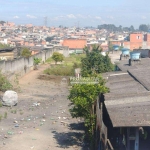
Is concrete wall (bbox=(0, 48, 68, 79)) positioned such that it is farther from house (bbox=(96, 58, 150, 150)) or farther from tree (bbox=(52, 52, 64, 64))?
house (bbox=(96, 58, 150, 150))

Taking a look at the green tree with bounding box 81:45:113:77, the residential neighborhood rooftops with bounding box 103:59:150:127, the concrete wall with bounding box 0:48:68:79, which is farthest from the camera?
the concrete wall with bounding box 0:48:68:79

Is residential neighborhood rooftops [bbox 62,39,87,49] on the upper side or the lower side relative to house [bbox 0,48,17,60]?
lower

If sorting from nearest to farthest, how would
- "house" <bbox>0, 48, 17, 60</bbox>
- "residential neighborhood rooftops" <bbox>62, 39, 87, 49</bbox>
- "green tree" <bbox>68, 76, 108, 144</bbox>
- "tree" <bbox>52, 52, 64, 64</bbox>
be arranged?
"green tree" <bbox>68, 76, 108, 144</bbox> → "house" <bbox>0, 48, 17, 60</bbox> → "tree" <bbox>52, 52, 64, 64</bbox> → "residential neighborhood rooftops" <bbox>62, 39, 87, 49</bbox>

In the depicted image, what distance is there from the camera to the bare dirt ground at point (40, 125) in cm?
1261

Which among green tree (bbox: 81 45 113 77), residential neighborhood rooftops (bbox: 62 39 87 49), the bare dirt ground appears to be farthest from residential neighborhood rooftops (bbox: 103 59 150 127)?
residential neighborhood rooftops (bbox: 62 39 87 49)

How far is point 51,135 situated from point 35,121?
231 centimetres

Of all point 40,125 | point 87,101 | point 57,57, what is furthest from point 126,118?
point 57,57

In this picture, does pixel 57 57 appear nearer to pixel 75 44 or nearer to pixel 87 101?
pixel 75 44

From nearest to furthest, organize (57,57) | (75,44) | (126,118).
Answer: (126,118) < (57,57) < (75,44)

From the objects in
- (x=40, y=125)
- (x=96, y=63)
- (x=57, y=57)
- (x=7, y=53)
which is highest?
(x=96, y=63)

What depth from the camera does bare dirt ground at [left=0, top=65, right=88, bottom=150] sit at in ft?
41.4

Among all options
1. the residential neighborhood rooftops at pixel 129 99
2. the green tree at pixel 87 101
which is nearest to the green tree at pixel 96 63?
the residential neighborhood rooftops at pixel 129 99

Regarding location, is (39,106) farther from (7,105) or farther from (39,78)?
(39,78)

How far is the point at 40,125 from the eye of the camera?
1518cm
